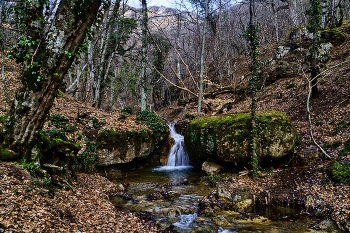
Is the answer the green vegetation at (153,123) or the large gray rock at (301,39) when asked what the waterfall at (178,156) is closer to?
the green vegetation at (153,123)

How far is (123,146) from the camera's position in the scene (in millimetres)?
10047

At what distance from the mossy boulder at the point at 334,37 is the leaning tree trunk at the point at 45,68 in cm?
2008

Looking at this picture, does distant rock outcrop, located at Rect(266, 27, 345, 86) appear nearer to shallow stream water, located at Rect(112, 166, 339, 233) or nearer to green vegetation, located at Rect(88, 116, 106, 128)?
shallow stream water, located at Rect(112, 166, 339, 233)

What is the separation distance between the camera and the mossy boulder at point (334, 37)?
53.5ft

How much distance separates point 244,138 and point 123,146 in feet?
19.8

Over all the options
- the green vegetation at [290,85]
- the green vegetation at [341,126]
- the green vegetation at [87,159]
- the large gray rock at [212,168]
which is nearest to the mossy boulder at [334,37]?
the green vegetation at [290,85]

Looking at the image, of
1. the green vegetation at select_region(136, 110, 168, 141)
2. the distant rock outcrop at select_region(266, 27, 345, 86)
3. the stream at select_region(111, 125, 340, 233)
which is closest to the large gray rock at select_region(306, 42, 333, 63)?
the distant rock outcrop at select_region(266, 27, 345, 86)

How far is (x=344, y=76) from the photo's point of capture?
11.9m

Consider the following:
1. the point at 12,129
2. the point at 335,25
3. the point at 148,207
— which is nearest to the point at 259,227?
the point at 148,207

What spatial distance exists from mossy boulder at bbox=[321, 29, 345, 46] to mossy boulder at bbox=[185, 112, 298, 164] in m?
13.2

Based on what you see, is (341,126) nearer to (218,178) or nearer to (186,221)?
(218,178)

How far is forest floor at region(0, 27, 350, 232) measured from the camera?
327cm

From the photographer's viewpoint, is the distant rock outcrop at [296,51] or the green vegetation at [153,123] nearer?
the green vegetation at [153,123]

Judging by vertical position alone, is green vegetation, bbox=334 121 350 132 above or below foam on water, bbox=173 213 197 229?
above
